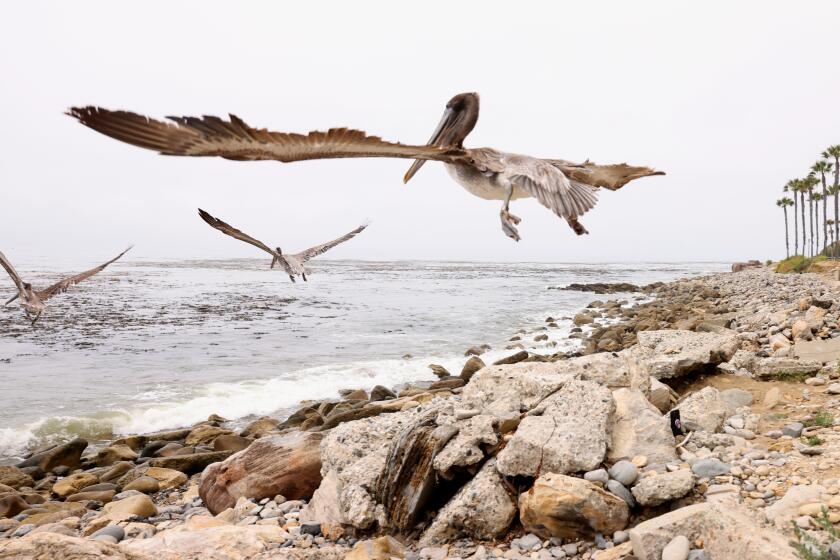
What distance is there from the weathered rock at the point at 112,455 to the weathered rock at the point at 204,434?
99cm

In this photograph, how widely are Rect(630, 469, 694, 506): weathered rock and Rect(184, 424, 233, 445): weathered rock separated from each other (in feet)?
27.4

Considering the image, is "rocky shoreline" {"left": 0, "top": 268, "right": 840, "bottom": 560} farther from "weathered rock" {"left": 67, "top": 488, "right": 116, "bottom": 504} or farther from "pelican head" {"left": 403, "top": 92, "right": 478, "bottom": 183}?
"pelican head" {"left": 403, "top": 92, "right": 478, "bottom": 183}

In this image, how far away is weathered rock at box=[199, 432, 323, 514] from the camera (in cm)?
641

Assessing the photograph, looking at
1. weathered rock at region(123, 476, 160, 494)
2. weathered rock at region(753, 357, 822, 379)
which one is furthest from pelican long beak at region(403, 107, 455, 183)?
weathered rock at region(123, 476, 160, 494)

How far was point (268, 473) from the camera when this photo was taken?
6.51 metres

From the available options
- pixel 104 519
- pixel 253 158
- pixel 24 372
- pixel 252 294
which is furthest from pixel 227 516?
pixel 252 294

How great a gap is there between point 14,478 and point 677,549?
986cm

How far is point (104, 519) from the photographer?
659cm

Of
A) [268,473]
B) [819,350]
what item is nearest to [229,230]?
[268,473]

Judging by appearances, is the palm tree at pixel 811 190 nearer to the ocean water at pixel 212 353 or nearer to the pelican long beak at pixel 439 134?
the ocean water at pixel 212 353

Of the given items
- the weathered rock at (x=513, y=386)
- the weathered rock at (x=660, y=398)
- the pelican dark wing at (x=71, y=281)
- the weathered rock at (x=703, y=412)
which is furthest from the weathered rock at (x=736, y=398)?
the pelican dark wing at (x=71, y=281)

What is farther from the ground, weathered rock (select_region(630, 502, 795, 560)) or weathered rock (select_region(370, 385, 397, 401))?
weathered rock (select_region(630, 502, 795, 560))

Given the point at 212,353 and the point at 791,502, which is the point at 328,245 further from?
the point at 212,353

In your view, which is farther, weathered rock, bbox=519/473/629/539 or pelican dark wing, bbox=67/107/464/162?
weathered rock, bbox=519/473/629/539
